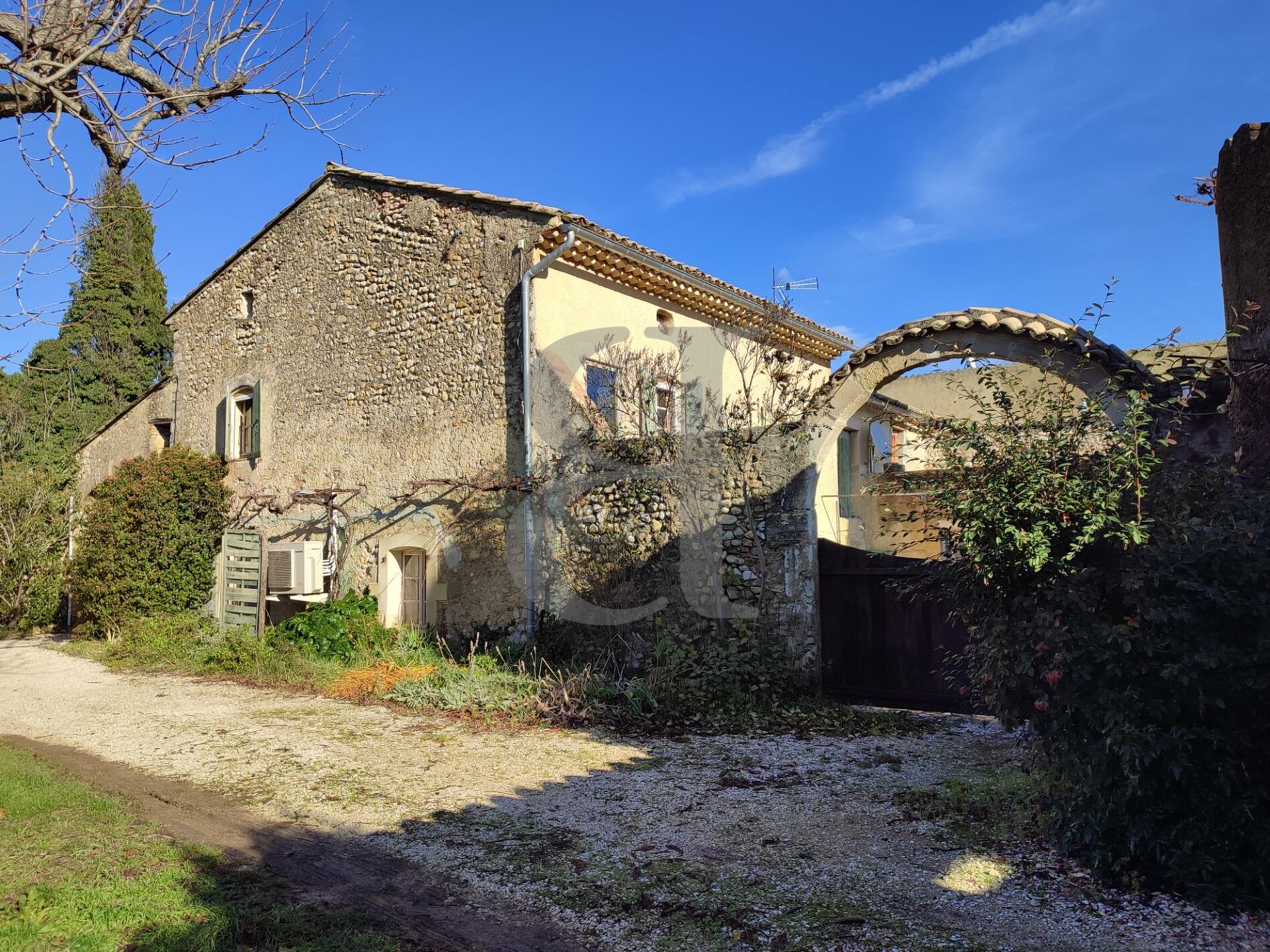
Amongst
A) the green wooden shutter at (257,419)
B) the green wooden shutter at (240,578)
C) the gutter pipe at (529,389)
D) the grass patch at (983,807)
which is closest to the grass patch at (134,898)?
the grass patch at (983,807)

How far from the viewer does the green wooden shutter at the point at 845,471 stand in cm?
1438

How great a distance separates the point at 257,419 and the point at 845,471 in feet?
32.3

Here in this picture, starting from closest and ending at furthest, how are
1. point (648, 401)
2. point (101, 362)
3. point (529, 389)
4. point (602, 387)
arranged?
1. point (529, 389)
2. point (648, 401)
3. point (602, 387)
4. point (101, 362)

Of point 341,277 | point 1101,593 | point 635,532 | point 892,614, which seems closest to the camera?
point 1101,593

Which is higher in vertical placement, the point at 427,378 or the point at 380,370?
the point at 380,370

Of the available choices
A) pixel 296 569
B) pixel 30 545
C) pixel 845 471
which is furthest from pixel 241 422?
pixel 845 471

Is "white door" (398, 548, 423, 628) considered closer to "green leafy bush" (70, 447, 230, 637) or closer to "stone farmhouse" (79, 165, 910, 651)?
"stone farmhouse" (79, 165, 910, 651)

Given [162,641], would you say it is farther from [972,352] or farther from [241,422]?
[972,352]

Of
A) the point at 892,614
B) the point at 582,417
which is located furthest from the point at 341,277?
the point at 892,614

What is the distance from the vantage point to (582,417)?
32.3ft

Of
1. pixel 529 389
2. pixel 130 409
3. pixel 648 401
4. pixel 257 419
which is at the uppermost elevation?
pixel 130 409

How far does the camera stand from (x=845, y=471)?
1458cm

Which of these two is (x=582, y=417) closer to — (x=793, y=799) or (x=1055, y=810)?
(x=793, y=799)

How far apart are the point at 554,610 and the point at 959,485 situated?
616 centimetres
